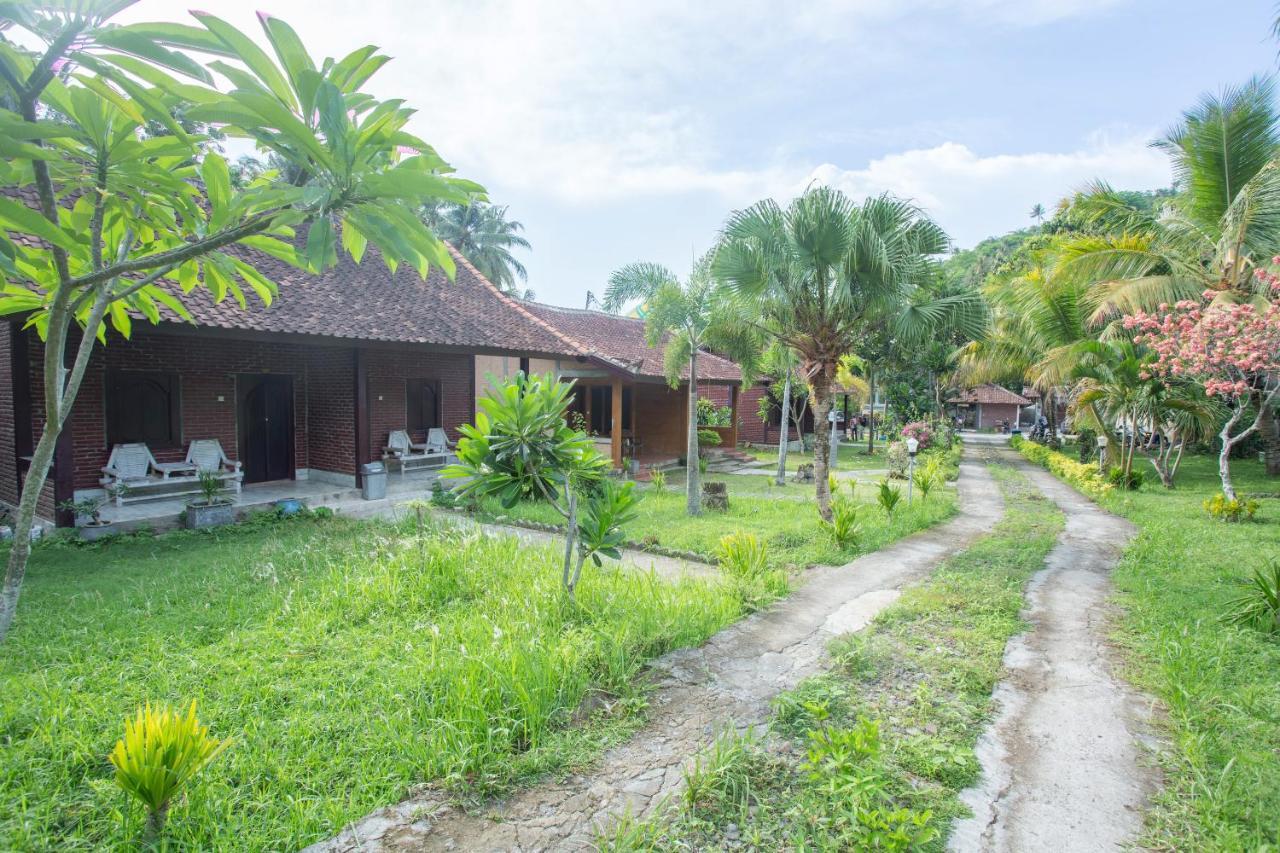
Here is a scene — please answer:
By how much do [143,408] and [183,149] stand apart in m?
10.2

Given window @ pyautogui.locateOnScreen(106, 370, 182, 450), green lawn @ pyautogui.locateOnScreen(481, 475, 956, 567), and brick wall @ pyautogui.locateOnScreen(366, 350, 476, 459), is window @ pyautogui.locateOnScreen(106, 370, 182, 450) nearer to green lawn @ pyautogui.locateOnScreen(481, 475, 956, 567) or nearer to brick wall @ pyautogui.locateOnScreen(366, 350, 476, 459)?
brick wall @ pyautogui.locateOnScreen(366, 350, 476, 459)

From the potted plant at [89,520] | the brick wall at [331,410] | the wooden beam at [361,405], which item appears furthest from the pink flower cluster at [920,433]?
the potted plant at [89,520]

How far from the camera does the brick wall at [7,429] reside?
9.83 meters

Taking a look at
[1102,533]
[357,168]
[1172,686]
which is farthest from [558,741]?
[1102,533]

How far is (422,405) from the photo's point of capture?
14016 mm

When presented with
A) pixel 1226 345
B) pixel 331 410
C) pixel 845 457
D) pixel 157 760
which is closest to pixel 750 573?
pixel 157 760

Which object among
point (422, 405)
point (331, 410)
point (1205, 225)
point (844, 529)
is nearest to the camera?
point (844, 529)

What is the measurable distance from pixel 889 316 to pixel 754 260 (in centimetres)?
213

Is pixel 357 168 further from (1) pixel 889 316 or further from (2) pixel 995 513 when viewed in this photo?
(2) pixel 995 513

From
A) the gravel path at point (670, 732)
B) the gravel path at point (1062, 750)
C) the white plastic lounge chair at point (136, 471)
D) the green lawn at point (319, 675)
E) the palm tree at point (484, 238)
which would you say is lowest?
the gravel path at point (1062, 750)

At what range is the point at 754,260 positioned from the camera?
30.7ft

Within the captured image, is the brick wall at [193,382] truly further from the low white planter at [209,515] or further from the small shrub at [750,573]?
the small shrub at [750,573]

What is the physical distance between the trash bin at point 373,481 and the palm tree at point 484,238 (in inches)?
1092

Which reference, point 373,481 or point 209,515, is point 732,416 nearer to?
point 373,481
